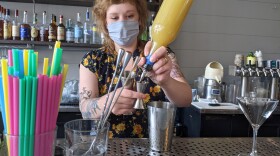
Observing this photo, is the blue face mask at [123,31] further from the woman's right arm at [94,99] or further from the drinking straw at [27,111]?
the drinking straw at [27,111]

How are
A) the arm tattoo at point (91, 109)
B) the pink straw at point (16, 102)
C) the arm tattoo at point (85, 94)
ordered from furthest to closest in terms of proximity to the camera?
the arm tattoo at point (85, 94), the arm tattoo at point (91, 109), the pink straw at point (16, 102)

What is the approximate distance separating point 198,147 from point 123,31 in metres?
0.56

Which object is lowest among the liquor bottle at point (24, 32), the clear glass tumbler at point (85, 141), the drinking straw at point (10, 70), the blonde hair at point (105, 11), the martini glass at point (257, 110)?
the clear glass tumbler at point (85, 141)

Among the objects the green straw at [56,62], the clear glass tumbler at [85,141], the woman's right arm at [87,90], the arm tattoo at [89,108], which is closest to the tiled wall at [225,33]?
the woman's right arm at [87,90]

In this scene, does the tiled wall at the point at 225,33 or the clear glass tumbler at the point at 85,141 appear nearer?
the clear glass tumbler at the point at 85,141

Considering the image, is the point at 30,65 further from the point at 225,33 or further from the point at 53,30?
the point at 225,33

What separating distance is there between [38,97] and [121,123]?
67 centimetres

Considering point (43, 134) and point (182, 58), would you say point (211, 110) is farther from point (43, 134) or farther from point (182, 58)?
point (43, 134)

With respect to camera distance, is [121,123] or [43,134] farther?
[121,123]

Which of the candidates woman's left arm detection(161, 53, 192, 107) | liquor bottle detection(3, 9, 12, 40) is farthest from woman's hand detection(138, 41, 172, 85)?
liquor bottle detection(3, 9, 12, 40)

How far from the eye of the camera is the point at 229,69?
2.54 m

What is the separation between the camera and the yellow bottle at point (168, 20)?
0.54m

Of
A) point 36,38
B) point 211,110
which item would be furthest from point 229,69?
point 36,38

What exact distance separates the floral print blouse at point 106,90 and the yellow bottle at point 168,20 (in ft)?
1.48
